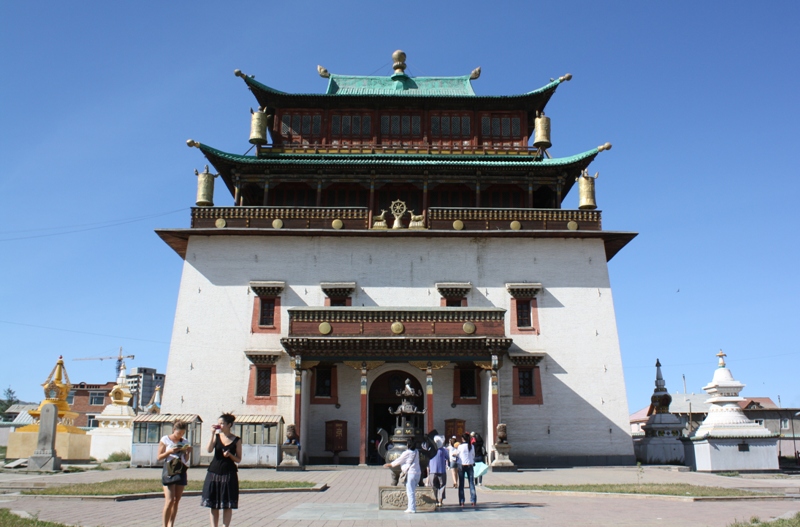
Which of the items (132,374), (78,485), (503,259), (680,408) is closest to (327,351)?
(503,259)

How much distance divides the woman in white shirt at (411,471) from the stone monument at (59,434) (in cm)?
2043

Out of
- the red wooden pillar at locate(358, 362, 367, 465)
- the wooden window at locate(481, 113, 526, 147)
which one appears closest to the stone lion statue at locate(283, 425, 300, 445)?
the red wooden pillar at locate(358, 362, 367, 465)

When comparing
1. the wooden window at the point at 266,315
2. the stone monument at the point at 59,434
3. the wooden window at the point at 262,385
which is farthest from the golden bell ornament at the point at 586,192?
the stone monument at the point at 59,434

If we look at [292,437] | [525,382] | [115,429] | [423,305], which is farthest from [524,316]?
[115,429]

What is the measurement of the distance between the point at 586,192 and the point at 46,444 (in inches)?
982

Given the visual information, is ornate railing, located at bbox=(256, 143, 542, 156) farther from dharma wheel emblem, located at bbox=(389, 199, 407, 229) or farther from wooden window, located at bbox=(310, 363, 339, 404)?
wooden window, located at bbox=(310, 363, 339, 404)

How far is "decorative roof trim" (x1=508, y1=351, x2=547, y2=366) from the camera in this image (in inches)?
1224

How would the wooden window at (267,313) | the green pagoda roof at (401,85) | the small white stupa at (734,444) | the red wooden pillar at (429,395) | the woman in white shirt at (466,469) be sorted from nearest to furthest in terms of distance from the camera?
the woman in white shirt at (466,469) → the small white stupa at (734,444) → the red wooden pillar at (429,395) → the wooden window at (267,313) → the green pagoda roof at (401,85)

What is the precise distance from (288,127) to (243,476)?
20140 millimetres

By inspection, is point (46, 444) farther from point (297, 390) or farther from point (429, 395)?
point (429, 395)

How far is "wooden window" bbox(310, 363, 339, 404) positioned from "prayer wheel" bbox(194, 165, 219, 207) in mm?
9574

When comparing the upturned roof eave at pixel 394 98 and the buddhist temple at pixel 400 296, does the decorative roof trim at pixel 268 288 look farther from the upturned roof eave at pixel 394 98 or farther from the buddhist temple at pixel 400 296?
the upturned roof eave at pixel 394 98

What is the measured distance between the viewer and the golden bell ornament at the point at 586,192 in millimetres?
33875

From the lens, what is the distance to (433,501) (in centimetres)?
1372
